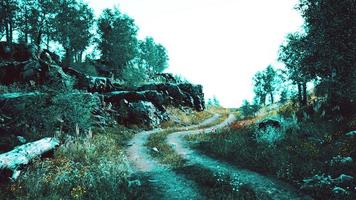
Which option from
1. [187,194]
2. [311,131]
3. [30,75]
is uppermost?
[30,75]

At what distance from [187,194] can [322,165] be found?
222 inches

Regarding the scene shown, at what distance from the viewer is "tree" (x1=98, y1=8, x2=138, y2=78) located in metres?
49.7

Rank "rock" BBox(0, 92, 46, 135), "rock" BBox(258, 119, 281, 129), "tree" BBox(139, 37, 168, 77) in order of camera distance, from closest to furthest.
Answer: "rock" BBox(0, 92, 46, 135) → "rock" BBox(258, 119, 281, 129) → "tree" BBox(139, 37, 168, 77)

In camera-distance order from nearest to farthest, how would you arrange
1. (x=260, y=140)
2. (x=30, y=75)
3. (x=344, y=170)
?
1. (x=344, y=170)
2. (x=260, y=140)
3. (x=30, y=75)

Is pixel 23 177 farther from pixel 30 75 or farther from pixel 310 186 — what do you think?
pixel 30 75

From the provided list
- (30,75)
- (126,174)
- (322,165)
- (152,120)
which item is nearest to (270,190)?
(322,165)

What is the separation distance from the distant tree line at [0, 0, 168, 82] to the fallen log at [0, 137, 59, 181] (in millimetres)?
33740

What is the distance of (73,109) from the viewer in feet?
60.2

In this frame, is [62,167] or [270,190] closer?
[270,190]

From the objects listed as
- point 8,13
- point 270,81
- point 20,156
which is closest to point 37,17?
point 8,13

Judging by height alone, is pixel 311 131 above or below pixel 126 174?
above

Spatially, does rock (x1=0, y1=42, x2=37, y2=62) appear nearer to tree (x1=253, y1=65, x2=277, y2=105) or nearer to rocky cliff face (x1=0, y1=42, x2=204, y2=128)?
rocky cliff face (x1=0, y1=42, x2=204, y2=128)

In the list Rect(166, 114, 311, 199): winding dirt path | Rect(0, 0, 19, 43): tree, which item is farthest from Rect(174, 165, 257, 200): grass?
Rect(0, 0, 19, 43): tree

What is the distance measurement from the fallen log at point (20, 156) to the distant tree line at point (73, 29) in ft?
111
